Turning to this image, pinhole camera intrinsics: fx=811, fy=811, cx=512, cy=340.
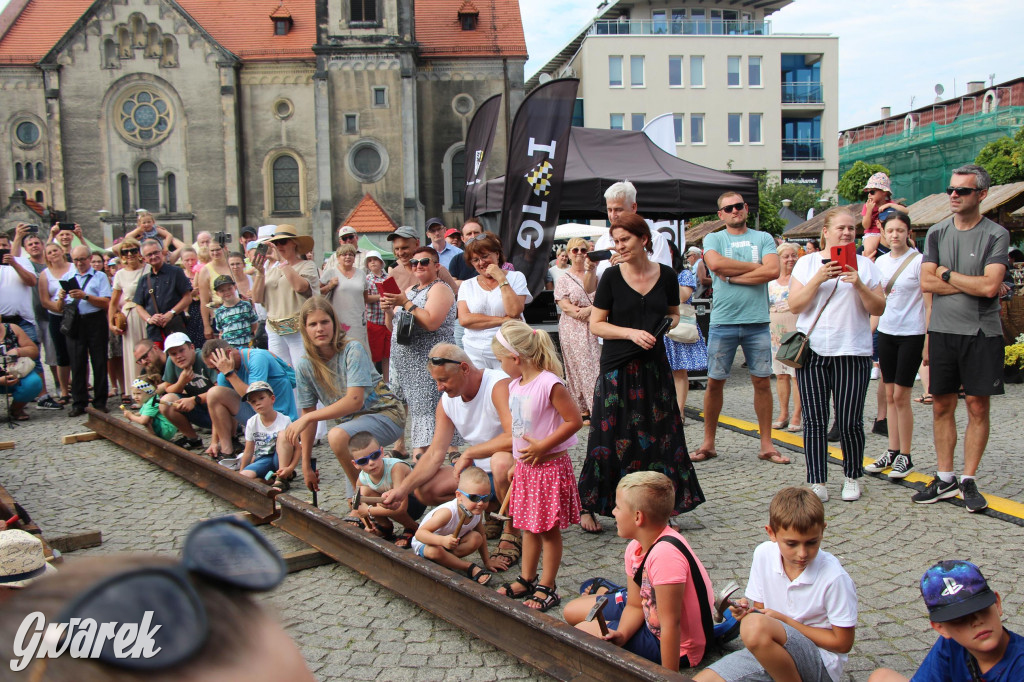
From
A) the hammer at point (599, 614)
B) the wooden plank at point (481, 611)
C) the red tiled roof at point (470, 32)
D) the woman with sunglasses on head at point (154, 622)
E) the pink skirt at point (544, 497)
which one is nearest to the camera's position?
the woman with sunglasses on head at point (154, 622)

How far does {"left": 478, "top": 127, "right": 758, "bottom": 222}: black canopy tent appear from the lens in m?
10.4

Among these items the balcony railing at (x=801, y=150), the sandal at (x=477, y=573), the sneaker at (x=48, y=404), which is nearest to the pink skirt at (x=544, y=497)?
the sandal at (x=477, y=573)

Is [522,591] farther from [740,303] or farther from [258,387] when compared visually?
[258,387]

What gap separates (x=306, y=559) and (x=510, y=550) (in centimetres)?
124

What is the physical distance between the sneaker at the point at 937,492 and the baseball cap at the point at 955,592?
10.3 ft

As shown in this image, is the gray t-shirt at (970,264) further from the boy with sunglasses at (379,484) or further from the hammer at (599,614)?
the boy with sunglasses at (379,484)

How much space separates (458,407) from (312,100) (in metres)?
38.5

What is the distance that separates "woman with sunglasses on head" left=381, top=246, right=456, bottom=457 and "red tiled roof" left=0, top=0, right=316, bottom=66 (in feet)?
122

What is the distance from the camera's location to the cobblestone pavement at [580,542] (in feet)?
12.1

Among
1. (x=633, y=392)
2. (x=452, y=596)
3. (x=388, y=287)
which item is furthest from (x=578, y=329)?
(x=452, y=596)

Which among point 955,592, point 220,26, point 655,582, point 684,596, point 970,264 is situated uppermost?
point 220,26

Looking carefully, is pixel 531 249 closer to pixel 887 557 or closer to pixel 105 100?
pixel 887 557

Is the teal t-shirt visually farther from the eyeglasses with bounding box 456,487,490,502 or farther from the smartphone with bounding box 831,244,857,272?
the eyeglasses with bounding box 456,487,490,502

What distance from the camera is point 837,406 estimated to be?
5.65 metres
